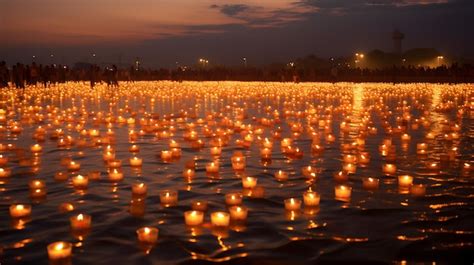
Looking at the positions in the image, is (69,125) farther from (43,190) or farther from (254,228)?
(254,228)

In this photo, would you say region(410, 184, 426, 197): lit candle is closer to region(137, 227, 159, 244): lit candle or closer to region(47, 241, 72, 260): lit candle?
region(137, 227, 159, 244): lit candle

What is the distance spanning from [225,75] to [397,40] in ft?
332

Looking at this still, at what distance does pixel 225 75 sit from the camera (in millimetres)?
70250

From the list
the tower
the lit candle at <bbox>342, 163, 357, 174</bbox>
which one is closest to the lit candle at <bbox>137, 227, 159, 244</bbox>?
the lit candle at <bbox>342, 163, 357, 174</bbox>

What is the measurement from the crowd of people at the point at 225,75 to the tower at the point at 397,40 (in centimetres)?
9577

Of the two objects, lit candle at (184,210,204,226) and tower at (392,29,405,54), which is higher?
tower at (392,29,405,54)

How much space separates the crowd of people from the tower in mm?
95775

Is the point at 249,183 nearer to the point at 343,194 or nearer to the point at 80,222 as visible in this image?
the point at 343,194

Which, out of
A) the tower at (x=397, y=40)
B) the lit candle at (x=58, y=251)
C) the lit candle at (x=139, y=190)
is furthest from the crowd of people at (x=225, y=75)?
the tower at (x=397, y=40)

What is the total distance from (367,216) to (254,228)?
4.23 ft

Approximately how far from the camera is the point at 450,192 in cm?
676

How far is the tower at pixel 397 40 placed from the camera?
15350cm

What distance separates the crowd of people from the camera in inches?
1561

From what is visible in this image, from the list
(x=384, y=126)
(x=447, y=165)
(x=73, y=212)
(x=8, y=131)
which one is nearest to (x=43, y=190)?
(x=73, y=212)
